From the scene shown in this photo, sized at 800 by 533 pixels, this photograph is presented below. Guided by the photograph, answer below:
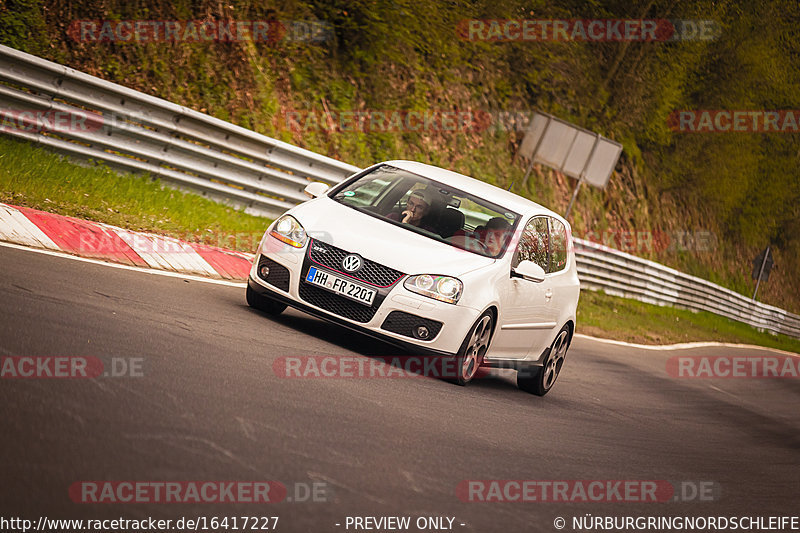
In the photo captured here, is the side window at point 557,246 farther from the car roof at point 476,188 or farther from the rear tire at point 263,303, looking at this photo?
the rear tire at point 263,303

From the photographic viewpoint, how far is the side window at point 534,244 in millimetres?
8945

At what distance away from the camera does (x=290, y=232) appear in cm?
836

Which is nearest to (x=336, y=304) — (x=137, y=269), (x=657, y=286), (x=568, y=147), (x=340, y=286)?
(x=340, y=286)

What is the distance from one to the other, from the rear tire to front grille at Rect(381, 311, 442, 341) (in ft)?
4.68

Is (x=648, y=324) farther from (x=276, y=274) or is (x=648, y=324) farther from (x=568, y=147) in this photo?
(x=276, y=274)

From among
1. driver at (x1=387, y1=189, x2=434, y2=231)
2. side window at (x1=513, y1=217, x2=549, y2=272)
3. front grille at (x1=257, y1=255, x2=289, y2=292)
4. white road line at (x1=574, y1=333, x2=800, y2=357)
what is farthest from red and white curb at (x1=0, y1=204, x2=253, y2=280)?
white road line at (x1=574, y1=333, x2=800, y2=357)

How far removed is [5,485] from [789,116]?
4426cm

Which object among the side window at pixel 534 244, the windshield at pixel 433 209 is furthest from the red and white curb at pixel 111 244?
the side window at pixel 534 244

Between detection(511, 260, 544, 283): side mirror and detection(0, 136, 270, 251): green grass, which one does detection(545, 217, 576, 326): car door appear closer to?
detection(511, 260, 544, 283): side mirror

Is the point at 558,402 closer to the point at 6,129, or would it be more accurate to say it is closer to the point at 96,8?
the point at 6,129

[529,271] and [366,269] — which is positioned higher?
[529,271]

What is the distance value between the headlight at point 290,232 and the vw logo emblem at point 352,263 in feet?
1.44

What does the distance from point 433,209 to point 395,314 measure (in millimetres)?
1469

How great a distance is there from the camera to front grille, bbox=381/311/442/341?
7863 mm
